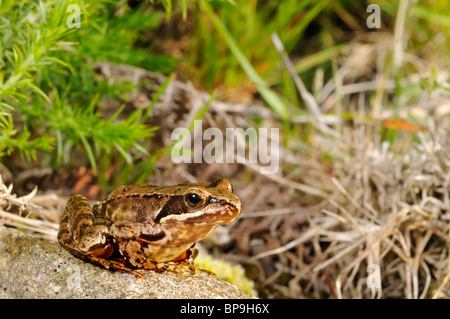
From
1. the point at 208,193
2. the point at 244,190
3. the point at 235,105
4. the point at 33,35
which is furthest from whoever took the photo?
the point at 235,105

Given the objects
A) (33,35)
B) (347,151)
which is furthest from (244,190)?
(33,35)

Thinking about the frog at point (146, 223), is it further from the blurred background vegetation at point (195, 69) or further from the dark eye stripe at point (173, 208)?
the blurred background vegetation at point (195, 69)

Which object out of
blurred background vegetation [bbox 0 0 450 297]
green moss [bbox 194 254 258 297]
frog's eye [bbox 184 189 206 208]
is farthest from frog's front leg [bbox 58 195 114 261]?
green moss [bbox 194 254 258 297]

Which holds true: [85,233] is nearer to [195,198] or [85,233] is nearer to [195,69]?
[195,198]

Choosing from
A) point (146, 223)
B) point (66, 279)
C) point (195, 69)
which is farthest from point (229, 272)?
point (195, 69)

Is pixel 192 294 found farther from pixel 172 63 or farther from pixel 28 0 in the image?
pixel 172 63

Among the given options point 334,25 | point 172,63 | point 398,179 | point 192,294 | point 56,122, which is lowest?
point 192,294
